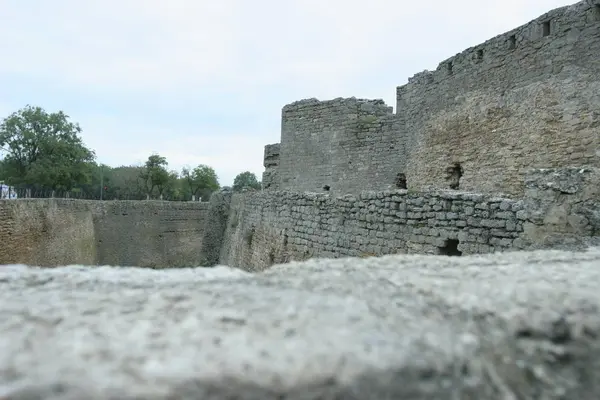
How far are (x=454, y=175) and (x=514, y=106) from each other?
249cm

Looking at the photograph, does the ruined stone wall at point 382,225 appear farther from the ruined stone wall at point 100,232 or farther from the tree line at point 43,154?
the tree line at point 43,154

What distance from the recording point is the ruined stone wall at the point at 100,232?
39.4ft

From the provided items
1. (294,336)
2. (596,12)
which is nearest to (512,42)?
(596,12)

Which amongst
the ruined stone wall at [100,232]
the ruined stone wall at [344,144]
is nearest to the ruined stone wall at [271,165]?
the ruined stone wall at [344,144]

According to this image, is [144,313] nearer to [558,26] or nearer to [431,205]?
[431,205]

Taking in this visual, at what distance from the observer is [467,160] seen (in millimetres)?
10586

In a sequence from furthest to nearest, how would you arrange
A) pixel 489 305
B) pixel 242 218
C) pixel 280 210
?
1. pixel 242 218
2. pixel 280 210
3. pixel 489 305

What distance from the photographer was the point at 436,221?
17.0 feet

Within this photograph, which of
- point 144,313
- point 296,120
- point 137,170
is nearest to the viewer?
point 144,313

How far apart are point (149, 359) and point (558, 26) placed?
378 inches

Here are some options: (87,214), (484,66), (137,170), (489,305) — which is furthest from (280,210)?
(137,170)

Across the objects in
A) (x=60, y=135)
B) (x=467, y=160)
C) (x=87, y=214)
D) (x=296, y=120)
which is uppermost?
(x=60, y=135)

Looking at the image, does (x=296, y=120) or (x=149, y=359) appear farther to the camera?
(x=296, y=120)

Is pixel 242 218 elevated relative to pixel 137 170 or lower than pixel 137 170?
lower
